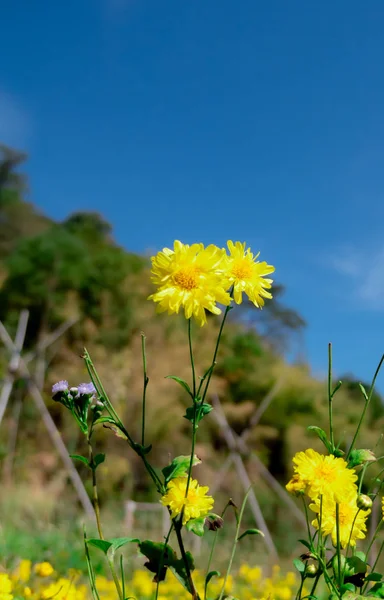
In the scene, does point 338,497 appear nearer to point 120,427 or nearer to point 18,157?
point 120,427

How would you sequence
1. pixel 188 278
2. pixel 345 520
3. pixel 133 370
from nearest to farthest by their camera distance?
1. pixel 188 278
2. pixel 345 520
3. pixel 133 370

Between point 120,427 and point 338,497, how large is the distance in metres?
0.30

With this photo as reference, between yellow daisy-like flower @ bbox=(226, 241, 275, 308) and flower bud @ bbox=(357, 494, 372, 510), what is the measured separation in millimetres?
301

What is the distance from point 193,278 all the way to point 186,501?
31cm

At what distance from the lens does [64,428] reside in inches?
333

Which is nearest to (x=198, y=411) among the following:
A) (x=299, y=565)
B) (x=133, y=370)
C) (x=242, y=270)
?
(x=242, y=270)

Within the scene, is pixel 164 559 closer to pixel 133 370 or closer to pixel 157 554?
pixel 157 554

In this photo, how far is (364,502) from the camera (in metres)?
0.83

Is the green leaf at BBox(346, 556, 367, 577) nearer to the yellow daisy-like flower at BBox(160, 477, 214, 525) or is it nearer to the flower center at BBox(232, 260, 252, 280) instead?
the yellow daisy-like flower at BBox(160, 477, 214, 525)

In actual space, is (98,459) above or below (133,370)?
below

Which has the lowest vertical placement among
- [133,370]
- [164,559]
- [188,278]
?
[164,559]

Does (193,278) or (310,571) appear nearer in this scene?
(193,278)

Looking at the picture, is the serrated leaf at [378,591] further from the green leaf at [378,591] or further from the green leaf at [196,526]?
the green leaf at [196,526]

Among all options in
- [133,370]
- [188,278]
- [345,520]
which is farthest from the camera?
[133,370]
